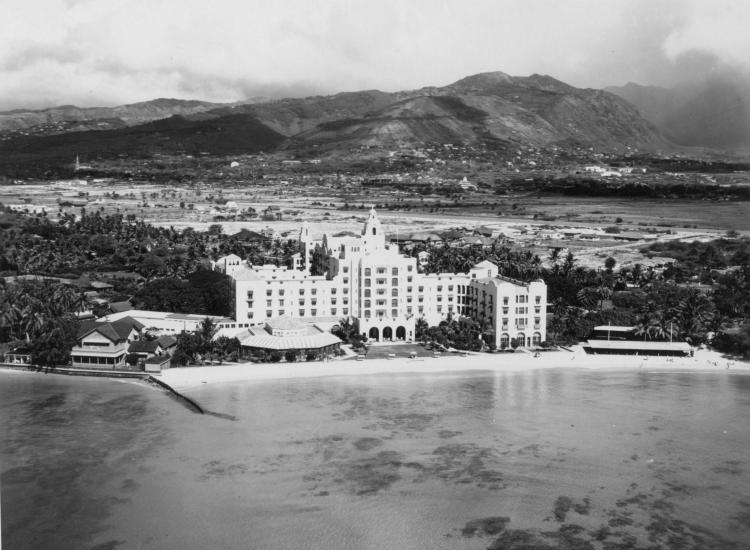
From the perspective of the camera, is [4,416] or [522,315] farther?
[522,315]

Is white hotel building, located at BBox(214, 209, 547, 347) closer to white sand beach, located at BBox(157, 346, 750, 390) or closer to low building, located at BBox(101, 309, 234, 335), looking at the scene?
low building, located at BBox(101, 309, 234, 335)

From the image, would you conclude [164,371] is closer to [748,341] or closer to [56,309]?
[56,309]

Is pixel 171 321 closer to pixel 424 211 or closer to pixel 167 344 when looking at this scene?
pixel 167 344

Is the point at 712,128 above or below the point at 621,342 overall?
above

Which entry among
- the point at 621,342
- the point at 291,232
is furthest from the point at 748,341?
the point at 291,232

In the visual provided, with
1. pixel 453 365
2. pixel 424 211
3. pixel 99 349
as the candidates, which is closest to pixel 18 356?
pixel 99 349
